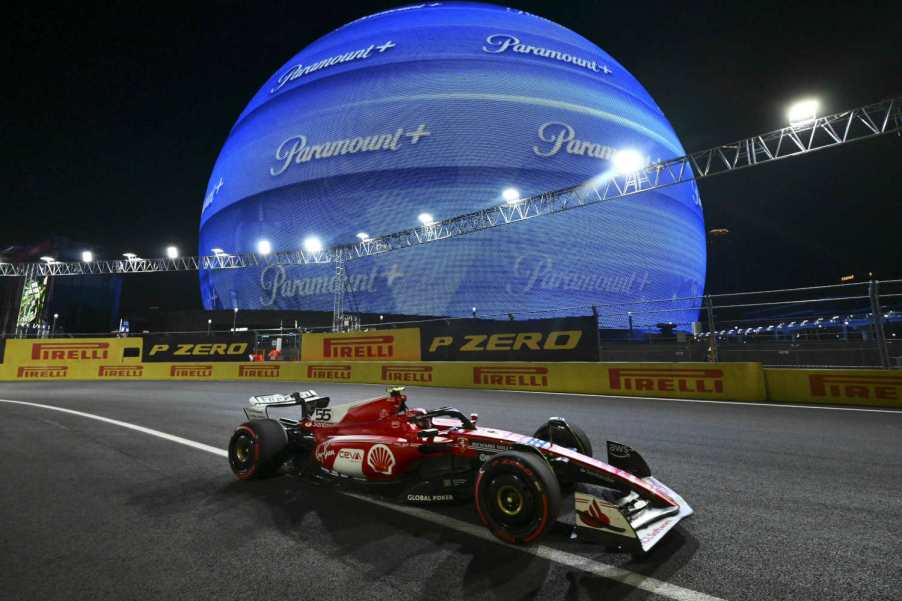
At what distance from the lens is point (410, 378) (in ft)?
41.3

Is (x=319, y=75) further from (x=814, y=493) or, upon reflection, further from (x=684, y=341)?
(x=814, y=493)

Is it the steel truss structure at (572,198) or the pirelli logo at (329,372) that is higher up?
the steel truss structure at (572,198)

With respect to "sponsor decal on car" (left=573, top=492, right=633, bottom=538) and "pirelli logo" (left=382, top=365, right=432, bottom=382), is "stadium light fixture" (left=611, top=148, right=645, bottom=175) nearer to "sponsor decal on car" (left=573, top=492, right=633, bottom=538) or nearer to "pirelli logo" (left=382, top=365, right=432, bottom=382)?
"pirelli logo" (left=382, top=365, right=432, bottom=382)

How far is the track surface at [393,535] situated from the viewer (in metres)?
1.84

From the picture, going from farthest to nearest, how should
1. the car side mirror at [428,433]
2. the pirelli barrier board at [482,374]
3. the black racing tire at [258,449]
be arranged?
the pirelli barrier board at [482,374] → the black racing tire at [258,449] → the car side mirror at [428,433]

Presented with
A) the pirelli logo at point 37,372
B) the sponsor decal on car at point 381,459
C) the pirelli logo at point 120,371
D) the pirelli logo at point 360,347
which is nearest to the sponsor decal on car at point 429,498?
the sponsor decal on car at point 381,459

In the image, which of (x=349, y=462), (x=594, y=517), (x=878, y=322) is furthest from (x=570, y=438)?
(x=878, y=322)

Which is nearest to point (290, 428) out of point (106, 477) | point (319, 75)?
point (106, 477)

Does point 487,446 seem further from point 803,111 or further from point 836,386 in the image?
point 803,111

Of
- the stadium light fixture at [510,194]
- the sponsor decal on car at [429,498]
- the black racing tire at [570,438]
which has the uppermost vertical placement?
the stadium light fixture at [510,194]

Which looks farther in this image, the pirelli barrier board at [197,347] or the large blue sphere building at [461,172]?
the large blue sphere building at [461,172]

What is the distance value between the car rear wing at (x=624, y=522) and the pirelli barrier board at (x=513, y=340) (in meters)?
8.03

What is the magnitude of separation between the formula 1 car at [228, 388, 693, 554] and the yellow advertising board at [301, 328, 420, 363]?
370 inches

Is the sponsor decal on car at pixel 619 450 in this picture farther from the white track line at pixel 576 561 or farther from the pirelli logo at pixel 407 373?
the pirelli logo at pixel 407 373
